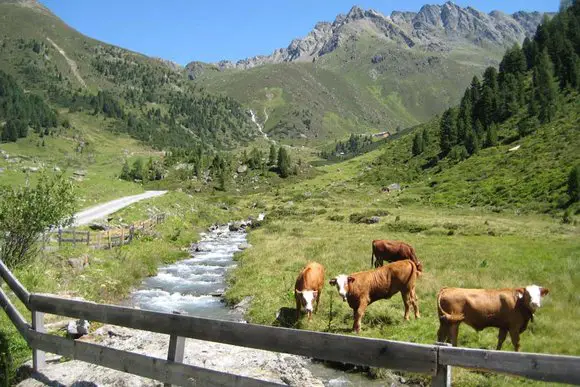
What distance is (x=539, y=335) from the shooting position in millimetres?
13164

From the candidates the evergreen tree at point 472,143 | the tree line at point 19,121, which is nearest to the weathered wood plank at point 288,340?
the evergreen tree at point 472,143

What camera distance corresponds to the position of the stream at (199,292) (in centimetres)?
1312

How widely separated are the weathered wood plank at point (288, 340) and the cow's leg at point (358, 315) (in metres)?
9.45

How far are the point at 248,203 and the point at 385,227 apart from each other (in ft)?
157

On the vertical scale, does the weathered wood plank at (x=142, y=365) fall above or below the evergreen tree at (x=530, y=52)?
below

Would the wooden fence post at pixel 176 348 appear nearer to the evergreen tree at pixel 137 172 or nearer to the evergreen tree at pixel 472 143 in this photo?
the evergreen tree at pixel 472 143

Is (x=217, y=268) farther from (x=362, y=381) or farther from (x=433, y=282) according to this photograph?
(x=362, y=381)

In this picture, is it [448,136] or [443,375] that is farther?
[448,136]

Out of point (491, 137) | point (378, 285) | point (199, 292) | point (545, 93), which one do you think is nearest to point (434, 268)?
point (378, 285)

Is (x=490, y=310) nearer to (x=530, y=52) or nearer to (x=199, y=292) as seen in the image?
(x=199, y=292)

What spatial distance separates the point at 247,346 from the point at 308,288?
36.5 ft

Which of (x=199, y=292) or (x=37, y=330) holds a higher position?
(x=37, y=330)

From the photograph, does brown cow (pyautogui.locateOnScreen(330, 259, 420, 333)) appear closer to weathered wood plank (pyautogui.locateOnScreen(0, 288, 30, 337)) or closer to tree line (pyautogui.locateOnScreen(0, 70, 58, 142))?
weathered wood plank (pyautogui.locateOnScreen(0, 288, 30, 337))

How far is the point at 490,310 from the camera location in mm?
11969
